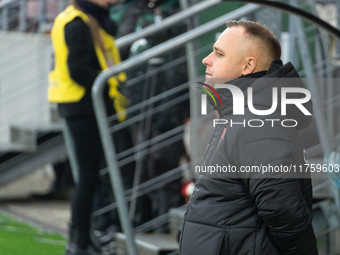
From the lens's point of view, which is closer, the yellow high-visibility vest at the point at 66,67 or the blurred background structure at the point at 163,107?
the blurred background structure at the point at 163,107

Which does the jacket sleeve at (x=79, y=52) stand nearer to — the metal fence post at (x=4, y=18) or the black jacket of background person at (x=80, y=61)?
the black jacket of background person at (x=80, y=61)

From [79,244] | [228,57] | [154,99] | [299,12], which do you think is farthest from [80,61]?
[228,57]

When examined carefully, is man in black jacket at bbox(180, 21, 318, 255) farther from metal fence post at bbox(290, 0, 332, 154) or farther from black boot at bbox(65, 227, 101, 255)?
black boot at bbox(65, 227, 101, 255)

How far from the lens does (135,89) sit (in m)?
3.64

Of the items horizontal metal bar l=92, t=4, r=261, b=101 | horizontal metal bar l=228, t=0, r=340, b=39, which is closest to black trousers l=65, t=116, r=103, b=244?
horizontal metal bar l=92, t=4, r=261, b=101

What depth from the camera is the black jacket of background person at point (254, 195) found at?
1398 mm

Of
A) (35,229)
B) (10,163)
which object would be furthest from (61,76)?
(10,163)

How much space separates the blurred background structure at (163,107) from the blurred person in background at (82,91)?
0.15 metres

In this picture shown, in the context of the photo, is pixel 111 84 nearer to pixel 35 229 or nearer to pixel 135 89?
pixel 135 89

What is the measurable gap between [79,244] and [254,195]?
1.88m

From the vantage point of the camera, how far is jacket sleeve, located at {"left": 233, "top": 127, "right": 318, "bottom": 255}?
4.56 ft

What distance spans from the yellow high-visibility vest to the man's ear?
5.59 ft

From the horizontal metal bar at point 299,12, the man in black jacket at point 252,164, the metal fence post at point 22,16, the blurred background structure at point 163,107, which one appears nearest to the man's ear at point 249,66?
the man in black jacket at point 252,164

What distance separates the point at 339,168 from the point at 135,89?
1.93 metres
